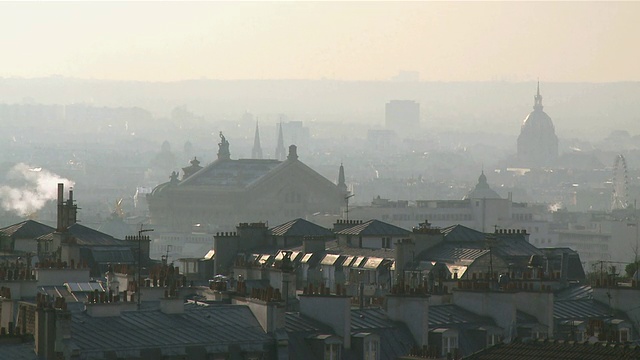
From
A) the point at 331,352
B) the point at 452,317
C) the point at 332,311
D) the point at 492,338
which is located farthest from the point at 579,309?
the point at 331,352

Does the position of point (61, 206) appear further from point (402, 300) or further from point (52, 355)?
point (52, 355)

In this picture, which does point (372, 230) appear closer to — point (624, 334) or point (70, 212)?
point (70, 212)

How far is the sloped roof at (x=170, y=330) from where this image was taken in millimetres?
34344

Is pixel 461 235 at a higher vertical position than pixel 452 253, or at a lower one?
higher

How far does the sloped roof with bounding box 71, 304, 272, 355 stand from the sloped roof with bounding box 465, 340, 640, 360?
6458 millimetres

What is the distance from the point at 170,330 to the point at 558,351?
26.3ft

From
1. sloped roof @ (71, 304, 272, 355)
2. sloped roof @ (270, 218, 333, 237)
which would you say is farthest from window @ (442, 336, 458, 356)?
sloped roof @ (270, 218, 333, 237)

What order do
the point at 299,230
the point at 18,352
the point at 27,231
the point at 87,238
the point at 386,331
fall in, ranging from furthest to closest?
1. the point at 299,230
2. the point at 27,231
3. the point at 87,238
4. the point at 386,331
5. the point at 18,352

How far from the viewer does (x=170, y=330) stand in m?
35.7

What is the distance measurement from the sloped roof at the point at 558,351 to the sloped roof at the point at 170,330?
21.2 feet

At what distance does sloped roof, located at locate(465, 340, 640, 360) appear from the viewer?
28891 millimetres

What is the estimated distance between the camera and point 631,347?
2947cm

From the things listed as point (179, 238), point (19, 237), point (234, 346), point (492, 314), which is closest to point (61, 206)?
point (19, 237)

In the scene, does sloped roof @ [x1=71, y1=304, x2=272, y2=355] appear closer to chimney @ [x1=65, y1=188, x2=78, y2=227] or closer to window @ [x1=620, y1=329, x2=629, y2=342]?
window @ [x1=620, y1=329, x2=629, y2=342]
